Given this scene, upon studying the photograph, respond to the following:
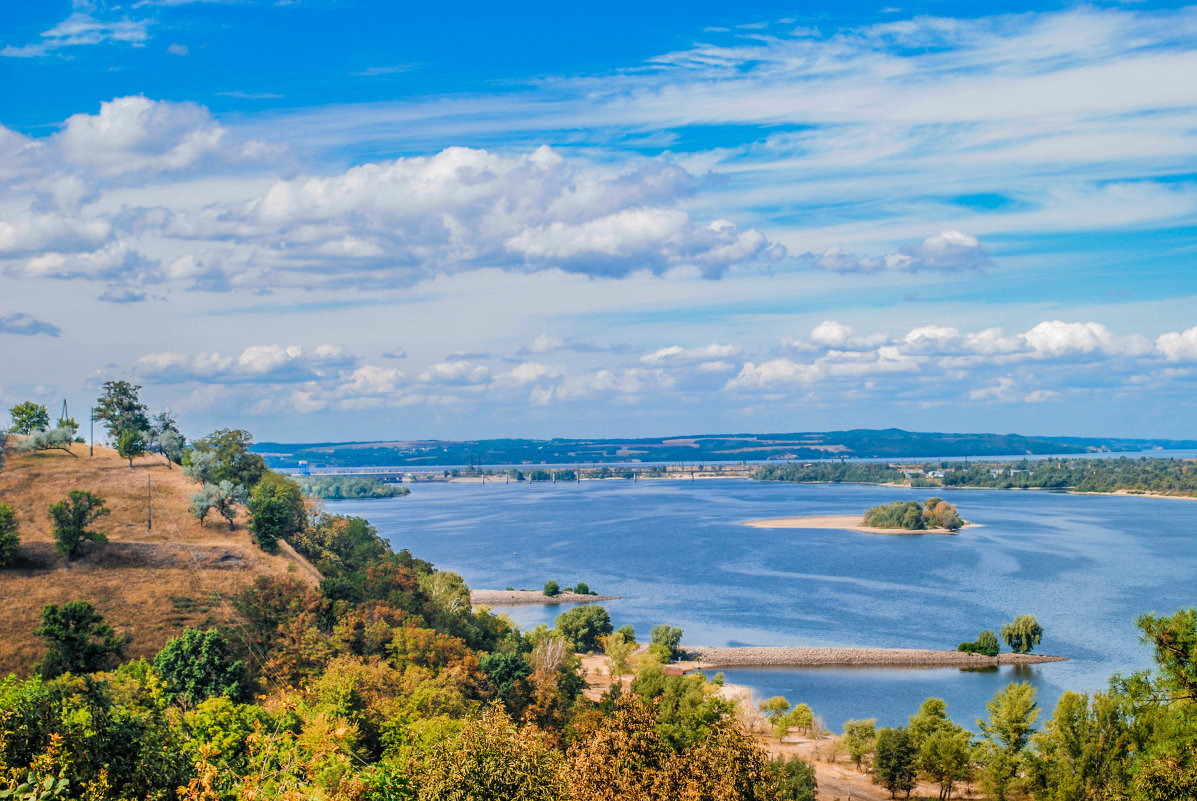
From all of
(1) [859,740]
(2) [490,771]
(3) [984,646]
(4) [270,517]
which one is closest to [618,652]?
(1) [859,740]

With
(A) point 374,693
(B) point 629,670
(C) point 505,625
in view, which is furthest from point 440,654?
(B) point 629,670

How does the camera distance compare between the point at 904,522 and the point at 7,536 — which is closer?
the point at 7,536

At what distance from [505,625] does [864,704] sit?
1880cm

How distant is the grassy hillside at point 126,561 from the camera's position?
3200cm

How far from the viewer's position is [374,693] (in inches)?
1024

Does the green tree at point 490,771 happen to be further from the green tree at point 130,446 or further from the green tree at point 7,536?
the green tree at point 130,446

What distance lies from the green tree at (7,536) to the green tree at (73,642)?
8125mm

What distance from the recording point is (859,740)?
114ft

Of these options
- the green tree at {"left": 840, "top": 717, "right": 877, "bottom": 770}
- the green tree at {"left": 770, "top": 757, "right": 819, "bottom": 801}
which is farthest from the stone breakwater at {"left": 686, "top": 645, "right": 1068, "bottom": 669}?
the green tree at {"left": 770, "top": 757, "right": 819, "bottom": 801}

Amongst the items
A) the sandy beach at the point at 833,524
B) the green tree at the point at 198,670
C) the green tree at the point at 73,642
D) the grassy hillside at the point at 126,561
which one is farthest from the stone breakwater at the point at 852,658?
the sandy beach at the point at 833,524

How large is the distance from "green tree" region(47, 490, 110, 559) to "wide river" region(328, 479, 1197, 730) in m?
32.2

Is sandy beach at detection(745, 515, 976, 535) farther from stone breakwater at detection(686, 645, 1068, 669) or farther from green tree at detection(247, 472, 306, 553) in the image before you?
green tree at detection(247, 472, 306, 553)

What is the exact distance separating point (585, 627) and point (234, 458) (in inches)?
928

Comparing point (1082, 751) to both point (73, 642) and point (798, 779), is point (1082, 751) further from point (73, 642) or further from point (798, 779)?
point (73, 642)
